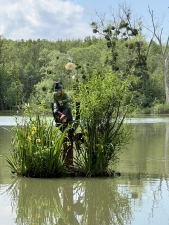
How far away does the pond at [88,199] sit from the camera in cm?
629

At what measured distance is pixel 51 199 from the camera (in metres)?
7.48

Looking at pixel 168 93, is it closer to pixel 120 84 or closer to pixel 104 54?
pixel 104 54

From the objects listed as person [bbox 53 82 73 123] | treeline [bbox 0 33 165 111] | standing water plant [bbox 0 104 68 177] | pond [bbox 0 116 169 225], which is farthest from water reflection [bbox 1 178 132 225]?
treeline [bbox 0 33 165 111]

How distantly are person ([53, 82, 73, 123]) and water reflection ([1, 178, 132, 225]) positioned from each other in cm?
121

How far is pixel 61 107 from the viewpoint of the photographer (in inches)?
382

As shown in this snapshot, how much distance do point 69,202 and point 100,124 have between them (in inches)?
93.9

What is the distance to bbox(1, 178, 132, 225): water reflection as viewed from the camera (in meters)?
6.29

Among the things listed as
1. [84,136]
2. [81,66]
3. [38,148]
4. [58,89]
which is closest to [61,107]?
[58,89]

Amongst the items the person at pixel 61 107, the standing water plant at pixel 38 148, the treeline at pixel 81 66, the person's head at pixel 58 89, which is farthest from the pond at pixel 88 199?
the treeline at pixel 81 66

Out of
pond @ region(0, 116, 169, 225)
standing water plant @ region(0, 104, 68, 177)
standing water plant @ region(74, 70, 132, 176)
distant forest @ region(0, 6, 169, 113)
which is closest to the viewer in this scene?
pond @ region(0, 116, 169, 225)

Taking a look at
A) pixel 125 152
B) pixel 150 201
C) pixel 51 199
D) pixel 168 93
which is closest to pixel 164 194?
pixel 150 201

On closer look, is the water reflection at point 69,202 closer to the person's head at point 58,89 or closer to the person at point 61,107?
the person at point 61,107

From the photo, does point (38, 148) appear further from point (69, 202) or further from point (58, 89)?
point (69, 202)

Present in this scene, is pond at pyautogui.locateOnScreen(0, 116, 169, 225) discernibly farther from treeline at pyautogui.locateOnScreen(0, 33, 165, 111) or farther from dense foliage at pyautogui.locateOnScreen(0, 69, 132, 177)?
treeline at pyautogui.locateOnScreen(0, 33, 165, 111)
